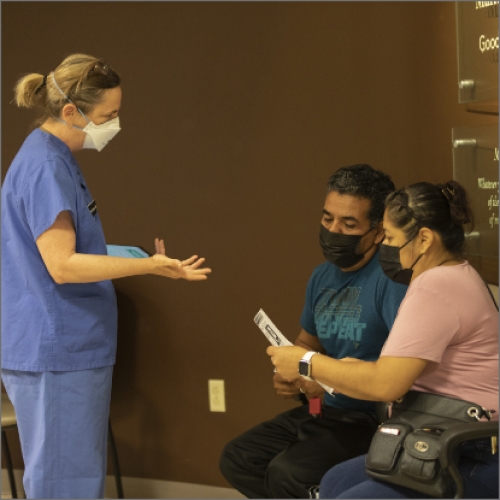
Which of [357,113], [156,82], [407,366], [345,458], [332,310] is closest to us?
[407,366]

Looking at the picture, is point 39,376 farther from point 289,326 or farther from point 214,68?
point 214,68

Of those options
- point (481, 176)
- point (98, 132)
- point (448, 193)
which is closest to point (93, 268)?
point (98, 132)

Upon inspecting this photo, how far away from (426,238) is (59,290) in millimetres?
1056

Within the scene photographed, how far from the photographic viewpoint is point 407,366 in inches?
67.3

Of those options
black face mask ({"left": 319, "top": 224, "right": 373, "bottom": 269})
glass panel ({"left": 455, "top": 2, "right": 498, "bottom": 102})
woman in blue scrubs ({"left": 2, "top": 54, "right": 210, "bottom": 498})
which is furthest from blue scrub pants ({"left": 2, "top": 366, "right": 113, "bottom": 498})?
glass panel ({"left": 455, "top": 2, "right": 498, "bottom": 102})

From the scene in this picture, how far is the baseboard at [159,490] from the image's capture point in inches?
129

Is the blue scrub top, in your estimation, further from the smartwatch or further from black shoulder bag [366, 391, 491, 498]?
black shoulder bag [366, 391, 491, 498]

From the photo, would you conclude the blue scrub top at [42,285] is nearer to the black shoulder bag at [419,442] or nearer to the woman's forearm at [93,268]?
the woman's forearm at [93,268]

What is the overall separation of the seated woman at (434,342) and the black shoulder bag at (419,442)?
0.12ft

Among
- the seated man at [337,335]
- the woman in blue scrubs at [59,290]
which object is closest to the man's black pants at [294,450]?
the seated man at [337,335]

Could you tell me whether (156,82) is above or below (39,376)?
above

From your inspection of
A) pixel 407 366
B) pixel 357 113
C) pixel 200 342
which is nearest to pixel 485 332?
pixel 407 366

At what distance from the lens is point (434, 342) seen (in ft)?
5.60

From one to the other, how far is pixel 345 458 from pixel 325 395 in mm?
282
